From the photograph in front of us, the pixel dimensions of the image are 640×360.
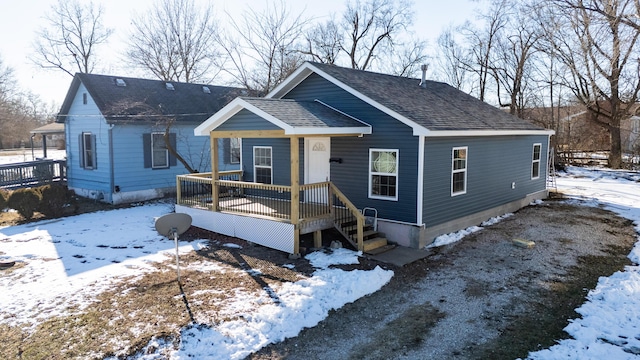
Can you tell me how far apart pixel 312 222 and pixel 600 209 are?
11.2 meters

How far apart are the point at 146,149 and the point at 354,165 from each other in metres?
9.09

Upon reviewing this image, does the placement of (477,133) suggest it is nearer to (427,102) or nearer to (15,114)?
(427,102)

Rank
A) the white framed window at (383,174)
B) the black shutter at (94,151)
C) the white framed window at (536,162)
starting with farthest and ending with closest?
1. the black shutter at (94,151)
2. the white framed window at (536,162)
3. the white framed window at (383,174)

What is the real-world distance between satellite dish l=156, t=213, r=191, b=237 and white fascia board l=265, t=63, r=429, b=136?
5195 millimetres

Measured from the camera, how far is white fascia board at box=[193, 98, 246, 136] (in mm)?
10195

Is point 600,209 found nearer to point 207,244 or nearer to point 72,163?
point 207,244

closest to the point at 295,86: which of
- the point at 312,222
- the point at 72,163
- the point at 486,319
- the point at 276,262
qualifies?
the point at 312,222

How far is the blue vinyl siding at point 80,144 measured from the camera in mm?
15891

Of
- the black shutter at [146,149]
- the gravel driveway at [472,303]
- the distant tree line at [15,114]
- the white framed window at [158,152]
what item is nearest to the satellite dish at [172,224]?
the gravel driveway at [472,303]

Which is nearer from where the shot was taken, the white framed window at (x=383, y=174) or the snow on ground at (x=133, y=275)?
the snow on ground at (x=133, y=275)

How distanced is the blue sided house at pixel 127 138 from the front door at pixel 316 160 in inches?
169

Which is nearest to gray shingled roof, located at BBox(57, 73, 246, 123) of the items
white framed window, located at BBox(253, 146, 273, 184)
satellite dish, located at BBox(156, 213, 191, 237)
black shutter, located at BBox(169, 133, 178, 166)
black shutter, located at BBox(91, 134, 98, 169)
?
black shutter, located at BBox(169, 133, 178, 166)

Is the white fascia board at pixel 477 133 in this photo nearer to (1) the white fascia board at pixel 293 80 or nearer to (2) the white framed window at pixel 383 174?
(2) the white framed window at pixel 383 174

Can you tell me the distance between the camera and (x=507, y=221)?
13.3 meters
